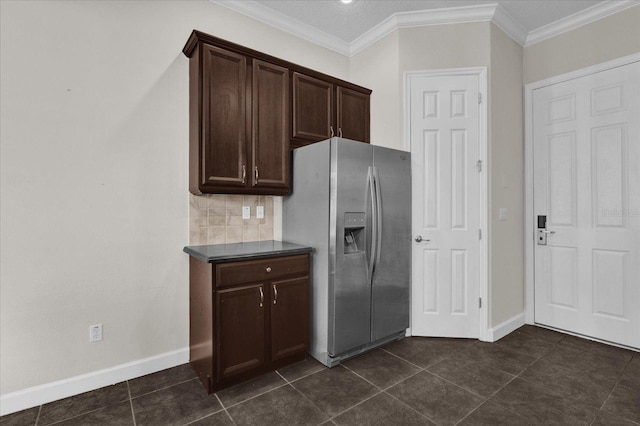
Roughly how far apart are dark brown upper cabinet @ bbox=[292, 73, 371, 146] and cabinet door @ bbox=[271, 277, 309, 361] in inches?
50.2

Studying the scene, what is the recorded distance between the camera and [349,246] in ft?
9.00

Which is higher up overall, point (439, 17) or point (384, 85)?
point (439, 17)

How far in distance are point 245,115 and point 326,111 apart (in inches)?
34.4

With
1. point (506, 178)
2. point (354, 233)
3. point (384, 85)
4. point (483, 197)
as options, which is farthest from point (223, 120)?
point (506, 178)

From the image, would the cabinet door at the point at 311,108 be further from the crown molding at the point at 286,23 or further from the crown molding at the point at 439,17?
the crown molding at the point at 439,17

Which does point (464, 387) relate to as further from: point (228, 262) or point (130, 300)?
point (130, 300)

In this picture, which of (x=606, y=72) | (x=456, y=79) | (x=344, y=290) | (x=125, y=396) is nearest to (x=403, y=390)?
(x=344, y=290)

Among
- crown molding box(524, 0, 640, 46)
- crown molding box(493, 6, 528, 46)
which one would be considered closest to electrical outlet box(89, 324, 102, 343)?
crown molding box(493, 6, 528, 46)

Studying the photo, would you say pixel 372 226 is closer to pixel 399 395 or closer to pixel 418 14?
pixel 399 395

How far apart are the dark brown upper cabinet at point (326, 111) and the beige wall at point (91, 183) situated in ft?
3.08

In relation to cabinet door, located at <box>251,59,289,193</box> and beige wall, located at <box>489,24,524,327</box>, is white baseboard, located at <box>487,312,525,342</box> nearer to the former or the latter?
beige wall, located at <box>489,24,524,327</box>

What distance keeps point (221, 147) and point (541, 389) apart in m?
2.86

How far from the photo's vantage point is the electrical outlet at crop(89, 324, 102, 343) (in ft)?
7.47

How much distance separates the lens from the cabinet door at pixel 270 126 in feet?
8.79
